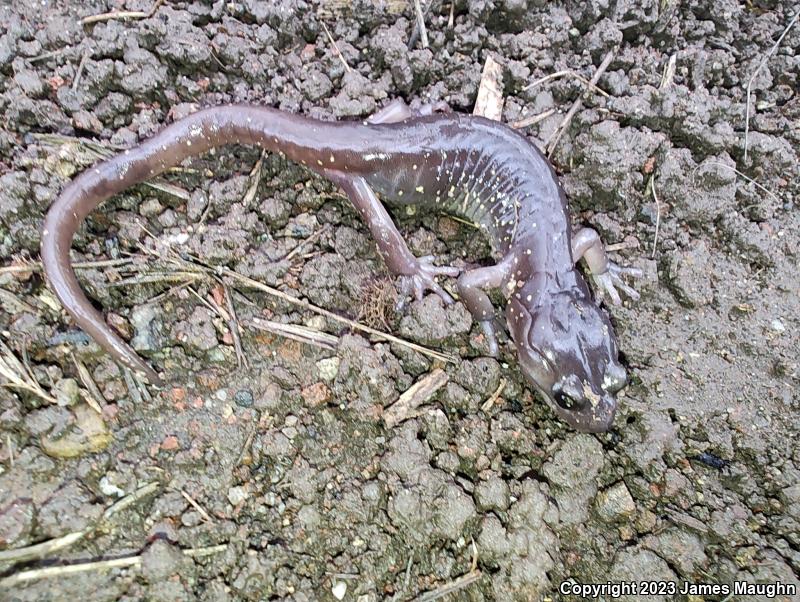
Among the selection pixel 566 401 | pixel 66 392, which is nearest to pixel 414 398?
pixel 566 401

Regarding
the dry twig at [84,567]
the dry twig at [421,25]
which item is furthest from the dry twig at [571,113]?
the dry twig at [84,567]

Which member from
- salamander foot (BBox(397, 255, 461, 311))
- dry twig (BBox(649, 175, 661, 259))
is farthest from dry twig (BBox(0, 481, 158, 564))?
dry twig (BBox(649, 175, 661, 259))

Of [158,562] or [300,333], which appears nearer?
[158,562]

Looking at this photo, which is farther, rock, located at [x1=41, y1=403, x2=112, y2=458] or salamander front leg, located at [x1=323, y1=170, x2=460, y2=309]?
salamander front leg, located at [x1=323, y1=170, x2=460, y2=309]

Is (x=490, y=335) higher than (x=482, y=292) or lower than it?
lower

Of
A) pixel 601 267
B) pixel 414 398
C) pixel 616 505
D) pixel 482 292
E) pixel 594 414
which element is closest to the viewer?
pixel 594 414

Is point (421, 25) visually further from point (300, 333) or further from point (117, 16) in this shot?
point (300, 333)

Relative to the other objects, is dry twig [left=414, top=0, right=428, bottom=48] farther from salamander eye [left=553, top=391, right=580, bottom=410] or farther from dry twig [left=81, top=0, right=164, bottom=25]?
salamander eye [left=553, top=391, right=580, bottom=410]

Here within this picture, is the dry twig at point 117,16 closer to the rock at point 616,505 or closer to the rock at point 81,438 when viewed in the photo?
the rock at point 81,438
